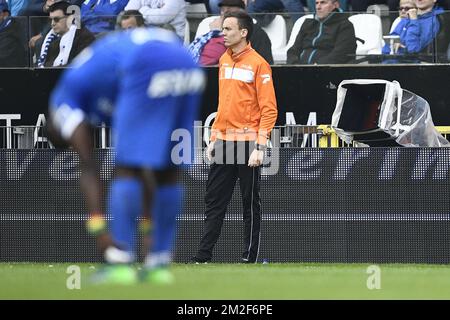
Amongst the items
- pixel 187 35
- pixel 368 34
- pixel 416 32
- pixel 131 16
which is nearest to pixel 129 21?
pixel 131 16

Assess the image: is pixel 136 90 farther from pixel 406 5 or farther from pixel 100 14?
pixel 406 5

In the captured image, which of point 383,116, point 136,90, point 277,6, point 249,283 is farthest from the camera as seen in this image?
point 277,6

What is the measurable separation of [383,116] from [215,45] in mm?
2211

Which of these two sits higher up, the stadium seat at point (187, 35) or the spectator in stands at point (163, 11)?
the spectator in stands at point (163, 11)

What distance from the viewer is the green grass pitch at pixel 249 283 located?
8680 millimetres

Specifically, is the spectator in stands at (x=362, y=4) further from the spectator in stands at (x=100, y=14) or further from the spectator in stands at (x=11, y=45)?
the spectator in stands at (x=11, y=45)

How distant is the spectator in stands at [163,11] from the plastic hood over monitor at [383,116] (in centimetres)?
220

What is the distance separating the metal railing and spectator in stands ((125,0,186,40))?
1579 mm

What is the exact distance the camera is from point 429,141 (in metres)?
13.7

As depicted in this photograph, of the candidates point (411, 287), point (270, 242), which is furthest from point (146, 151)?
point (270, 242)

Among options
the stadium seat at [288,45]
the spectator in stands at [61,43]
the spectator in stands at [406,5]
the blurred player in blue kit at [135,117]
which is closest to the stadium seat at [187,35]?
the stadium seat at [288,45]

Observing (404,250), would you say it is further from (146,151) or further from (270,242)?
(146,151)

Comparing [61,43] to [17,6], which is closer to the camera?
[61,43]

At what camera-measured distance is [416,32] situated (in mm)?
14117
